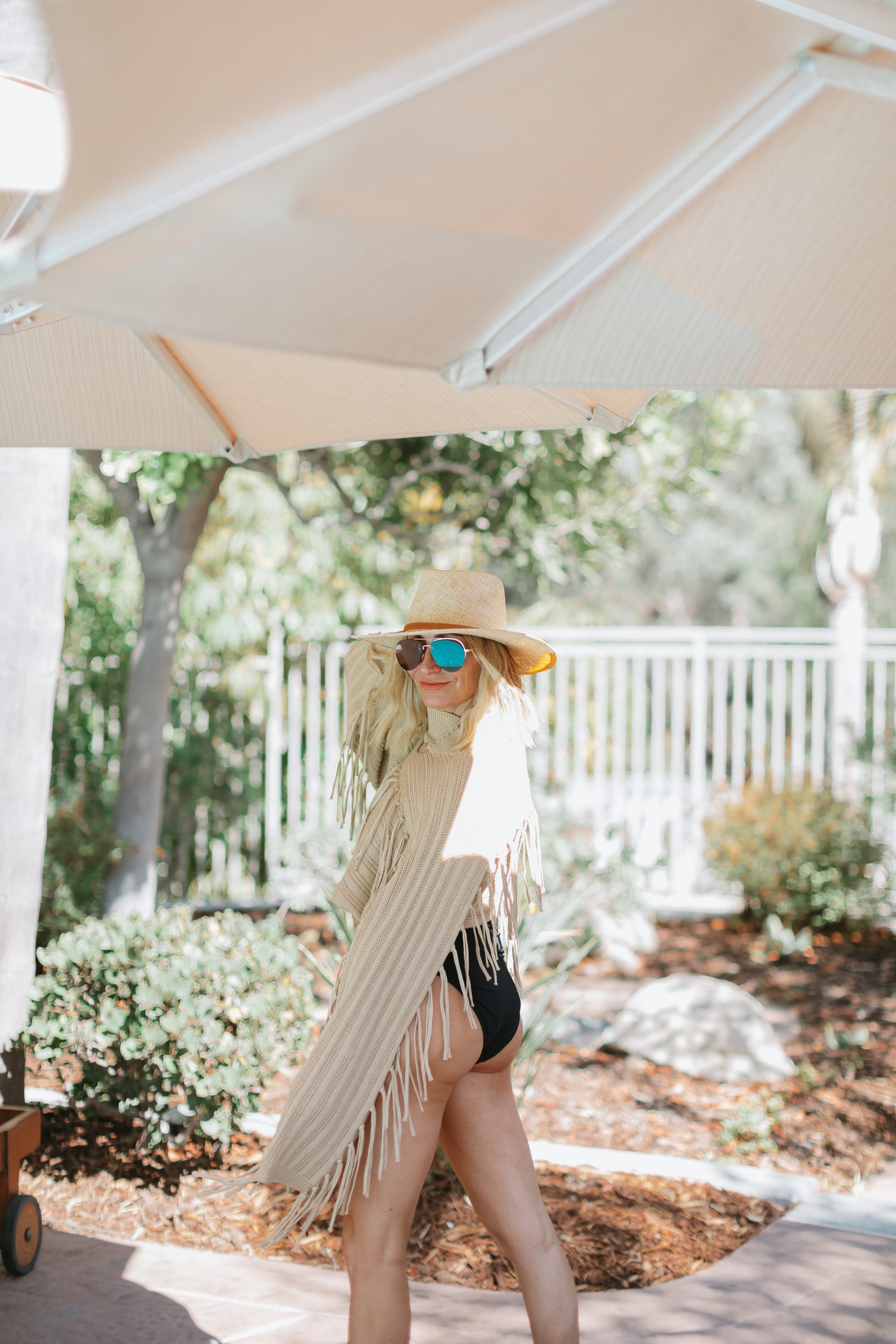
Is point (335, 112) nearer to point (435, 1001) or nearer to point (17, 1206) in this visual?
point (435, 1001)

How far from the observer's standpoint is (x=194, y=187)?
1.31 m

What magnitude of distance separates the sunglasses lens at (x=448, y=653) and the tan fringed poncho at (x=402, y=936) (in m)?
0.15

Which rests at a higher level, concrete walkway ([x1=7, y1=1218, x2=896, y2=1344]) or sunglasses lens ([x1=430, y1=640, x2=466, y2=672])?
sunglasses lens ([x1=430, y1=640, x2=466, y2=672])

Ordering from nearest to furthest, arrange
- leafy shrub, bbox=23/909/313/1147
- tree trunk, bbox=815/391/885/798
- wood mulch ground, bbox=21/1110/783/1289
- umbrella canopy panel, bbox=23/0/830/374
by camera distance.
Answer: umbrella canopy panel, bbox=23/0/830/374, wood mulch ground, bbox=21/1110/783/1289, leafy shrub, bbox=23/909/313/1147, tree trunk, bbox=815/391/885/798

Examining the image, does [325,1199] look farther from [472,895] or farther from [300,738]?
[300,738]

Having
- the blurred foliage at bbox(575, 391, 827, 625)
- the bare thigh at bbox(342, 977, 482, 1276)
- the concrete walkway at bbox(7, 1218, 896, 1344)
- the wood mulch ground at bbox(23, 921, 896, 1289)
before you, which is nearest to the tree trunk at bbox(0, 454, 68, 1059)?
the wood mulch ground at bbox(23, 921, 896, 1289)

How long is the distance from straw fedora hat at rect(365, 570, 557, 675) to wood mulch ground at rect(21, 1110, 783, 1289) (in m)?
1.75

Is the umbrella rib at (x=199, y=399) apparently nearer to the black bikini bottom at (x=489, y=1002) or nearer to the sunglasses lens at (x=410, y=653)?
the sunglasses lens at (x=410, y=653)

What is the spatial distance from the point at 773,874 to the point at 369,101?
6.92 meters

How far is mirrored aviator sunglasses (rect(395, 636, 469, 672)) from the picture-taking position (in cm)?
234

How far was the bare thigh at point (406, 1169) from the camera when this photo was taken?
7.06ft

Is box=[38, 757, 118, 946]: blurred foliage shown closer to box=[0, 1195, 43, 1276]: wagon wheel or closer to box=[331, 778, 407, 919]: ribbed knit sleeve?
box=[0, 1195, 43, 1276]: wagon wheel

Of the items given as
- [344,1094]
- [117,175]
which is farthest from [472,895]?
[117,175]

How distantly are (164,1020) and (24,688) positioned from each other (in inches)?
41.5
